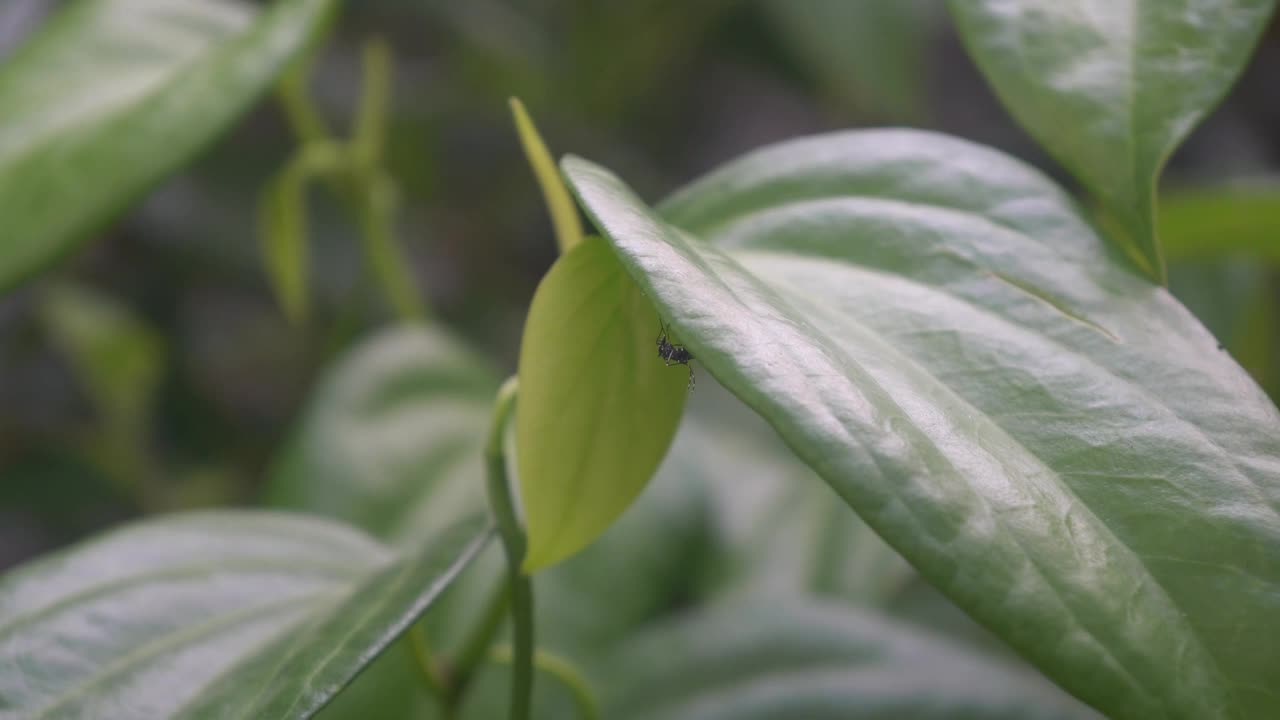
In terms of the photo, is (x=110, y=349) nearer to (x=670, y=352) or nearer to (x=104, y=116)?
(x=104, y=116)

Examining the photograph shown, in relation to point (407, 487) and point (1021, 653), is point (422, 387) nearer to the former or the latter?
point (407, 487)

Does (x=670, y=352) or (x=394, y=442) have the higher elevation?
(x=670, y=352)

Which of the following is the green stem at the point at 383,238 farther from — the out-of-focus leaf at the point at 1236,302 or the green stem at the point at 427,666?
the out-of-focus leaf at the point at 1236,302

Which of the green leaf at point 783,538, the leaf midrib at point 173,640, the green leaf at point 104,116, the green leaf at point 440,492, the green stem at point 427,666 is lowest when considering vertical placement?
the green leaf at point 783,538

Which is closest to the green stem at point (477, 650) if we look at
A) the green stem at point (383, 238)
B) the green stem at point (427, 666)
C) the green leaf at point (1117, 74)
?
the green stem at point (427, 666)

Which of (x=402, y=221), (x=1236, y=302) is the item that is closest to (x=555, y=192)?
(x=1236, y=302)

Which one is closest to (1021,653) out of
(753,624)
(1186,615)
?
(1186,615)
